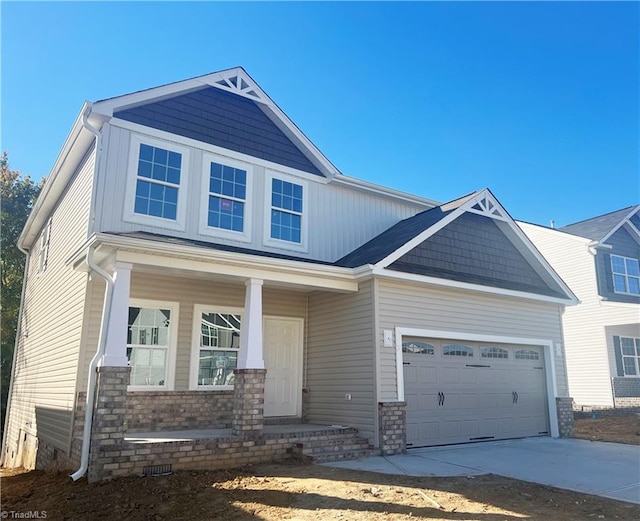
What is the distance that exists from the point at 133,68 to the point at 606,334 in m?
18.0

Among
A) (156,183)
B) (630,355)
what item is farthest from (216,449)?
(630,355)

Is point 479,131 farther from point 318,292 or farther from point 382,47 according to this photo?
point 318,292

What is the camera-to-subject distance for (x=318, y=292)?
10859 millimetres

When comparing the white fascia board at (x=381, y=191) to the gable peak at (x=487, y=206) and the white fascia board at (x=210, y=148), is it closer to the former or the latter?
the white fascia board at (x=210, y=148)

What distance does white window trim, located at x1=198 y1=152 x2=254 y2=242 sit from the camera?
32.9 ft

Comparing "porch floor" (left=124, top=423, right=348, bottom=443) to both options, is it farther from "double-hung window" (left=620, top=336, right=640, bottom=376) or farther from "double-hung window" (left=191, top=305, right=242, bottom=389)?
"double-hung window" (left=620, top=336, right=640, bottom=376)

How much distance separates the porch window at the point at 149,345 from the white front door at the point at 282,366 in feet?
7.05

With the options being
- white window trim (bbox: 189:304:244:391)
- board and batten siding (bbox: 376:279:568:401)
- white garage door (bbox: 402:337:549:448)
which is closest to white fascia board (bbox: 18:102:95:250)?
white window trim (bbox: 189:304:244:391)

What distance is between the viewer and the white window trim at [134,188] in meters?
9.20

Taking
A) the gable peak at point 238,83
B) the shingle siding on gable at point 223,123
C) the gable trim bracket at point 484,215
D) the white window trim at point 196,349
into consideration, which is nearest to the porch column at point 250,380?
the white window trim at point 196,349

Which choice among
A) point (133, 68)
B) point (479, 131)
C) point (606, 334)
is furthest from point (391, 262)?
point (606, 334)

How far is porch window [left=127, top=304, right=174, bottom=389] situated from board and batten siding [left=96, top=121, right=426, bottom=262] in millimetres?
1592

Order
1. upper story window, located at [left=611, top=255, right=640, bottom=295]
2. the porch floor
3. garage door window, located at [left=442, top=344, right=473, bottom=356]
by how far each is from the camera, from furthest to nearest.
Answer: upper story window, located at [left=611, top=255, right=640, bottom=295], garage door window, located at [left=442, top=344, right=473, bottom=356], the porch floor

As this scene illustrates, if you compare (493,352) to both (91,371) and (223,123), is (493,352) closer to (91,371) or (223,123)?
(223,123)
